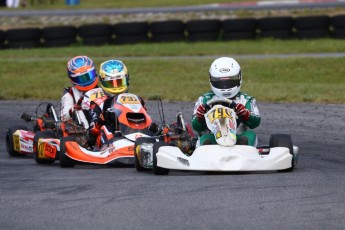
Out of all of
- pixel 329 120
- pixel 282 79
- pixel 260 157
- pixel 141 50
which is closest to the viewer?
pixel 260 157

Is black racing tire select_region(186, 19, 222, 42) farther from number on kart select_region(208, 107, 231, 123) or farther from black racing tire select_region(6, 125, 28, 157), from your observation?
number on kart select_region(208, 107, 231, 123)

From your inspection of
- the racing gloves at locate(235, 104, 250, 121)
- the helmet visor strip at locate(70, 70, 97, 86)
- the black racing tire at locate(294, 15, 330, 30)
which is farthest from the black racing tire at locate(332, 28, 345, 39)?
the racing gloves at locate(235, 104, 250, 121)

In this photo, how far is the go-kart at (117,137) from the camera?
990 centimetres

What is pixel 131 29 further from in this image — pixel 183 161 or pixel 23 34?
pixel 183 161

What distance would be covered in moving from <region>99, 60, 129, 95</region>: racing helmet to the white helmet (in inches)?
60.2

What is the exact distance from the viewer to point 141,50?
23.9 metres

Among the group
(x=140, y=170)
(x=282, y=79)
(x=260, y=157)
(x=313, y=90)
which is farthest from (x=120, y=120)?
(x=282, y=79)

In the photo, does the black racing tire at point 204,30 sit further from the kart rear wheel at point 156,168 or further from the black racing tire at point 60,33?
the kart rear wheel at point 156,168

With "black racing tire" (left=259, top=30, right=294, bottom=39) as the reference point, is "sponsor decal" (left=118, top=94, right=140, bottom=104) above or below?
above

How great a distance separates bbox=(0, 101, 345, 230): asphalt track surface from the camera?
21.4 ft

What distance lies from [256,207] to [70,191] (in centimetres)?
159

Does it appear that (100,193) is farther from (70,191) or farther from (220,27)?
(220,27)

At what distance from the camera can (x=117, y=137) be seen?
10141 mm

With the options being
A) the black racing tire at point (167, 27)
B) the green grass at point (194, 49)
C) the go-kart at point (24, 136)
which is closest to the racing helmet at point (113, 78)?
the go-kart at point (24, 136)
